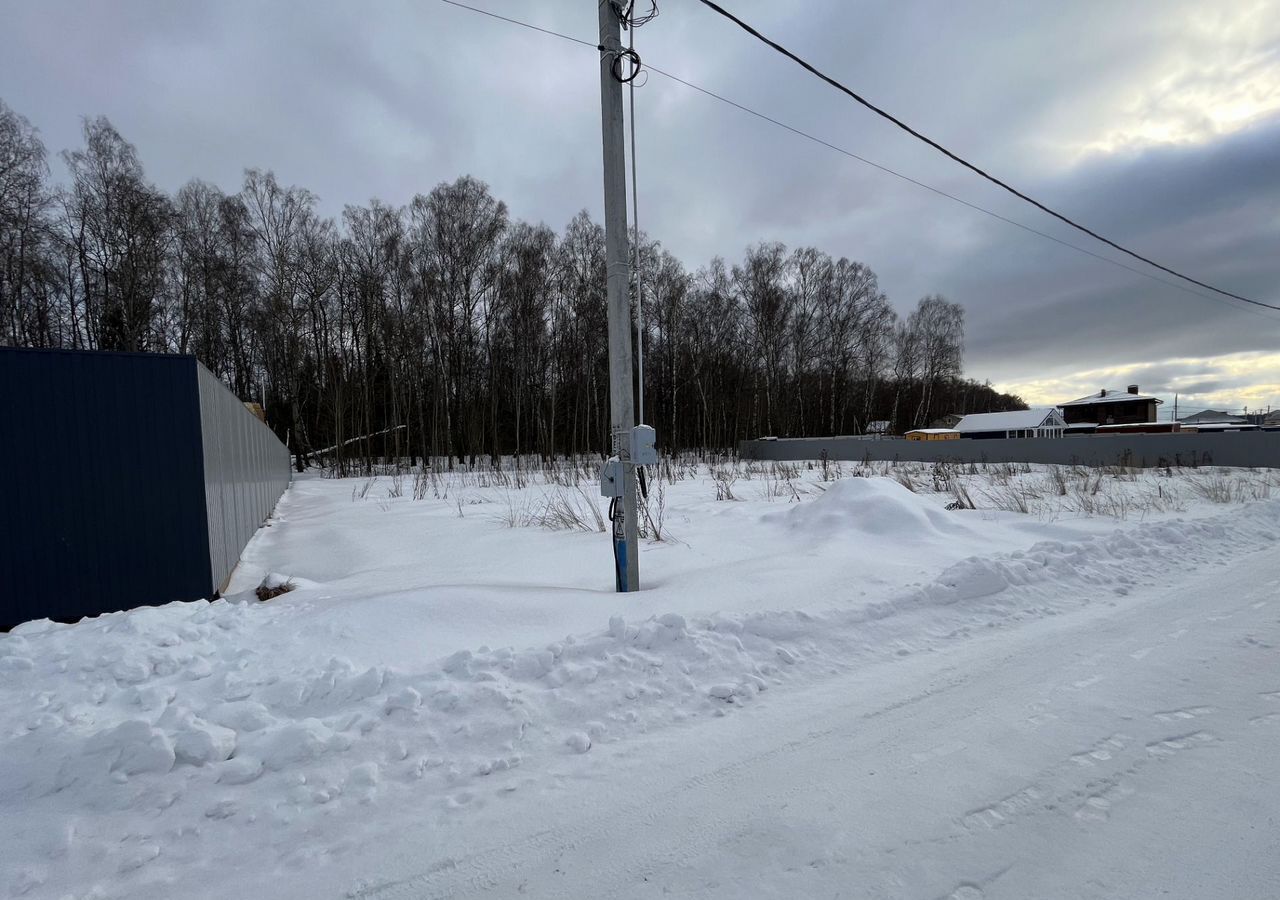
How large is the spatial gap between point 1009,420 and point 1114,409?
92.1 ft

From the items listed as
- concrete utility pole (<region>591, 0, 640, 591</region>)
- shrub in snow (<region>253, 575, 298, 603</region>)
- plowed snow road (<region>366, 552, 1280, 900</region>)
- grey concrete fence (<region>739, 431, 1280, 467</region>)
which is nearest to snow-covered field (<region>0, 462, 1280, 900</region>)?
plowed snow road (<region>366, 552, 1280, 900</region>)

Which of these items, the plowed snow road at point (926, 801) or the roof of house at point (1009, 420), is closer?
the plowed snow road at point (926, 801)

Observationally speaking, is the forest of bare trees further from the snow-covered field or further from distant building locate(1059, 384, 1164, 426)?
distant building locate(1059, 384, 1164, 426)

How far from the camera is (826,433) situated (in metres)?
47.1

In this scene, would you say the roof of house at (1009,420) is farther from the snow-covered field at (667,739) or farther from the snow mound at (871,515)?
the snow-covered field at (667,739)

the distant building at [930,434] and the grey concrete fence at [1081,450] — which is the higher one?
the distant building at [930,434]

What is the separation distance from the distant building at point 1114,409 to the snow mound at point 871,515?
2684 inches

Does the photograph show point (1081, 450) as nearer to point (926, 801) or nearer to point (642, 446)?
point (642, 446)

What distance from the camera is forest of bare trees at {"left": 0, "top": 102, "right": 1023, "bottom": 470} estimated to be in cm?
2202

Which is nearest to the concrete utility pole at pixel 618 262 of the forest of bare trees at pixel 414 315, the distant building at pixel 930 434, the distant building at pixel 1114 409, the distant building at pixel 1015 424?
the forest of bare trees at pixel 414 315

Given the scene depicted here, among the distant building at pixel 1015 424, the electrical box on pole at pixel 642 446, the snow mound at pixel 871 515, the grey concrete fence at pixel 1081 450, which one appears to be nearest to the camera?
the electrical box on pole at pixel 642 446

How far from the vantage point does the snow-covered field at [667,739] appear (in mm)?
1932

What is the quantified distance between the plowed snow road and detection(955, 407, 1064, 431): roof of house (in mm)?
50219

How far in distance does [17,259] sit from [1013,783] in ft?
97.3
